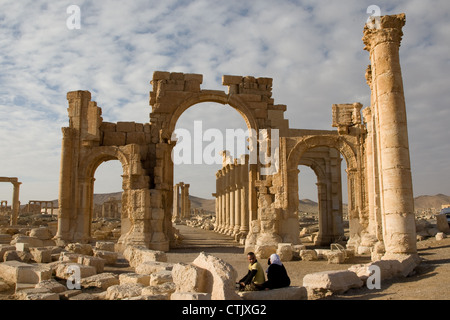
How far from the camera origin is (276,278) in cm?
671

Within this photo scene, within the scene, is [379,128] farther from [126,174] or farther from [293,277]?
[126,174]

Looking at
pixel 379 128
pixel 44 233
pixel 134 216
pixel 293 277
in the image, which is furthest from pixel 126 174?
pixel 379 128

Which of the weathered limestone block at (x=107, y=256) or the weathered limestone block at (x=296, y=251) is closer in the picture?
the weathered limestone block at (x=107, y=256)

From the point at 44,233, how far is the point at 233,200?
13.0 metres

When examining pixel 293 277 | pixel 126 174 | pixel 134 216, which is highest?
pixel 126 174

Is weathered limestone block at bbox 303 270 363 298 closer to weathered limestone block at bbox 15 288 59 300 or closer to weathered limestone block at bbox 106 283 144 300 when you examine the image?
weathered limestone block at bbox 106 283 144 300

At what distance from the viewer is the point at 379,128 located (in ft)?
33.9

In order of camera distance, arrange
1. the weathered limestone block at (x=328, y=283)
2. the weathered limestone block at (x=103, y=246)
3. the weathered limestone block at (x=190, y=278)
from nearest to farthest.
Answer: the weathered limestone block at (x=190, y=278) < the weathered limestone block at (x=328, y=283) < the weathered limestone block at (x=103, y=246)

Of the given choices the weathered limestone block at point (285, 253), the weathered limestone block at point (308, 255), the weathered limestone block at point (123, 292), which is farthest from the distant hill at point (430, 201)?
the weathered limestone block at point (123, 292)

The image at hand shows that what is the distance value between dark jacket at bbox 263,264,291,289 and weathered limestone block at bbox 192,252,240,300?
37.9 inches

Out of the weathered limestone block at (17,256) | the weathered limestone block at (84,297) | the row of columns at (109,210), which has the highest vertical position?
the row of columns at (109,210)

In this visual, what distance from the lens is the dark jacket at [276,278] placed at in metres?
6.68

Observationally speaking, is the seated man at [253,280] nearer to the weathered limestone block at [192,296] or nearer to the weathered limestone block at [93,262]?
the weathered limestone block at [192,296]

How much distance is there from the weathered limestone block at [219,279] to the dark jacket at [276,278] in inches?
37.9
